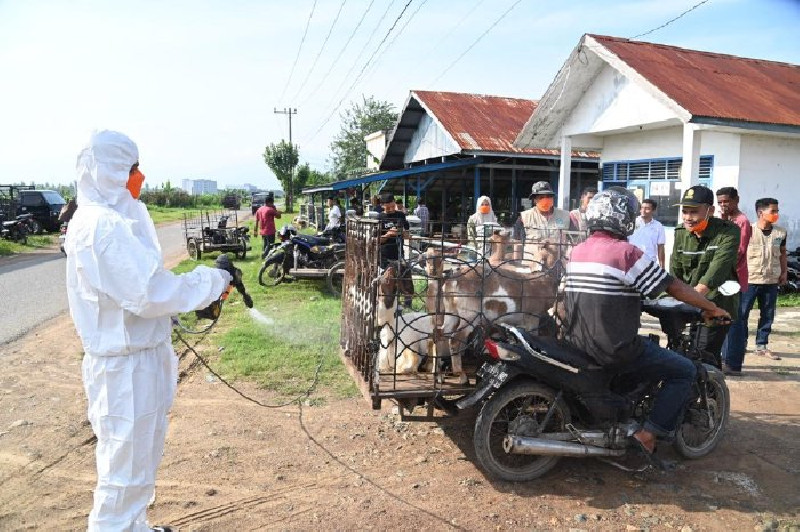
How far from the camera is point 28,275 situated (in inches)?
506

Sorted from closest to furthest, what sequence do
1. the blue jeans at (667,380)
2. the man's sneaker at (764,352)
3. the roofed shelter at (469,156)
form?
the blue jeans at (667,380) → the man's sneaker at (764,352) → the roofed shelter at (469,156)

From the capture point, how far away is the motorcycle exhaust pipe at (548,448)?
11.7ft

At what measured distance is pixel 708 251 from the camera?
482 cm

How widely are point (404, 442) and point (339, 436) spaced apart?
1.62ft

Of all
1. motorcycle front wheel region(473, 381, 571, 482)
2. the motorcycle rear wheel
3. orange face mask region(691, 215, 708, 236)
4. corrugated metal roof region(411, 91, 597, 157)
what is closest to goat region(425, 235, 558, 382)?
motorcycle front wheel region(473, 381, 571, 482)

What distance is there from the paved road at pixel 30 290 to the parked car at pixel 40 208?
279 inches

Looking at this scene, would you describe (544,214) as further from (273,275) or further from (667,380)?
(273,275)

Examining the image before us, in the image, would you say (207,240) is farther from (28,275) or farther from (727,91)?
(727,91)

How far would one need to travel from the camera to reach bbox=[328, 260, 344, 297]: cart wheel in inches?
A: 403

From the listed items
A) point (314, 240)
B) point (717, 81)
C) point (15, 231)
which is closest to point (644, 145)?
point (717, 81)

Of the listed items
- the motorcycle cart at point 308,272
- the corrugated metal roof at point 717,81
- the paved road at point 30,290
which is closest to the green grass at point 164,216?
the paved road at point 30,290

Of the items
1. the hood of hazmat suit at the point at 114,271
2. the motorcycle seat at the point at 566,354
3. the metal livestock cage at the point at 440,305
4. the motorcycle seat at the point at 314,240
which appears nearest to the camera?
the hood of hazmat suit at the point at 114,271

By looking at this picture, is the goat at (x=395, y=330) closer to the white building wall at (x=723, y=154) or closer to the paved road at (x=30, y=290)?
the paved road at (x=30, y=290)

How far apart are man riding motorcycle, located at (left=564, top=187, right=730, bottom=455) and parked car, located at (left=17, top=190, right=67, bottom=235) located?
24.7m
